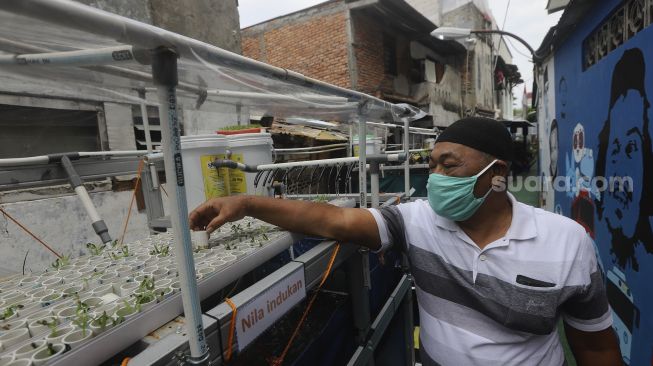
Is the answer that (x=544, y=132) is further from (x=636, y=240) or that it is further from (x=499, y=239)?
(x=499, y=239)

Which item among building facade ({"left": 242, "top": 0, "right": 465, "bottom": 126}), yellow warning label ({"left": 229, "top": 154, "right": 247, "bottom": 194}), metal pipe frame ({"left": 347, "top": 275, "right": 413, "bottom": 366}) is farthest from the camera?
building facade ({"left": 242, "top": 0, "right": 465, "bottom": 126})

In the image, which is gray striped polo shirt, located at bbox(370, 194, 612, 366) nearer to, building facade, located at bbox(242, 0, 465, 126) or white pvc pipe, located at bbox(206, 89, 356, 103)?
white pvc pipe, located at bbox(206, 89, 356, 103)

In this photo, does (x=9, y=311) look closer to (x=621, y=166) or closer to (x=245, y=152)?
(x=245, y=152)

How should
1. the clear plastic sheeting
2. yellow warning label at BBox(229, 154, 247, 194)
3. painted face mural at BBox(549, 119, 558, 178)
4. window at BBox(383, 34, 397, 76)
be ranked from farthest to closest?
window at BBox(383, 34, 397, 76), painted face mural at BBox(549, 119, 558, 178), yellow warning label at BBox(229, 154, 247, 194), the clear plastic sheeting

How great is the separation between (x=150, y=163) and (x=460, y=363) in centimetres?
233

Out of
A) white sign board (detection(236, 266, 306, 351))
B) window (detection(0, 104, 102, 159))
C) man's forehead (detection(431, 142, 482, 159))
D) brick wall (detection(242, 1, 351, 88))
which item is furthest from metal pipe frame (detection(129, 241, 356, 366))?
brick wall (detection(242, 1, 351, 88))

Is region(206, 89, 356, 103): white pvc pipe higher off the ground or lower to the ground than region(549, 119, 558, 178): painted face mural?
higher

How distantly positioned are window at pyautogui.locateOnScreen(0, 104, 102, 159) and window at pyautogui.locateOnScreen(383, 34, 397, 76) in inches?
411

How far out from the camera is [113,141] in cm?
520

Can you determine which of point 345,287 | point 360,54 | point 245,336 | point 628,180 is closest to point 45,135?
point 345,287

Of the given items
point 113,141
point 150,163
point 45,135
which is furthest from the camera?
point 113,141

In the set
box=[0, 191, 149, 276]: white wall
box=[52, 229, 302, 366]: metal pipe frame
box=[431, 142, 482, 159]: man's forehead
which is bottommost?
box=[0, 191, 149, 276]: white wall

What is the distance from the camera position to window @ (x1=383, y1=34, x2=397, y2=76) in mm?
12969

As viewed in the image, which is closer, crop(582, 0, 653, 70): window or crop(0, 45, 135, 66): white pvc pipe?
crop(0, 45, 135, 66): white pvc pipe
